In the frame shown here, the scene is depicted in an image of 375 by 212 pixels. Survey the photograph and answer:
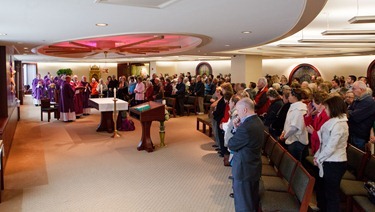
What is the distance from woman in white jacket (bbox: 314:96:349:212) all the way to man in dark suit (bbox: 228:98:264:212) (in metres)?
0.70

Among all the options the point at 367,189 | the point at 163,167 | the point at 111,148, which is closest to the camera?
the point at 367,189

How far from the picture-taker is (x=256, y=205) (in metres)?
3.60

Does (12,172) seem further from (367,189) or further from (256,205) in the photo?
(367,189)

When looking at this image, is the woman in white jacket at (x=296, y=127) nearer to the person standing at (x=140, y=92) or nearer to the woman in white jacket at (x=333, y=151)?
the woman in white jacket at (x=333, y=151)

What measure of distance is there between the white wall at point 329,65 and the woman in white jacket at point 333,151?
43.2ft

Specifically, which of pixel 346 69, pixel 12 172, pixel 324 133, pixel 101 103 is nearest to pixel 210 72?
pixel 346 69

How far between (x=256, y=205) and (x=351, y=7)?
4.25 m

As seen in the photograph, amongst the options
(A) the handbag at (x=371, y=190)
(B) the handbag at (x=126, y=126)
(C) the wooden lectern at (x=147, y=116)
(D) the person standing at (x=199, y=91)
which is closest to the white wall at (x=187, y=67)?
(D) the person standing at (x=199, y=91)

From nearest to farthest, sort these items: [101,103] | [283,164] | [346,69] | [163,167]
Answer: [283,164] → [163,167] → [101,103] → [346,69]

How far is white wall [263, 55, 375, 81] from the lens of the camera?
1510cm

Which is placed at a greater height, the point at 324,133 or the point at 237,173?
the point at 324,133

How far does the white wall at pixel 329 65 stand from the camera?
15.1 metres

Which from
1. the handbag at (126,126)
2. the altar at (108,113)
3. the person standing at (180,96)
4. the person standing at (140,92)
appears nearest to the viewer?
the altar at (108,113)

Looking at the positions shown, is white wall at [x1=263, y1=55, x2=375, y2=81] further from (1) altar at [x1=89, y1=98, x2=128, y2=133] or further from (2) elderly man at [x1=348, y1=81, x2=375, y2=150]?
(1) altar at [x1=89, y1=98, x2=128, y2=133]
